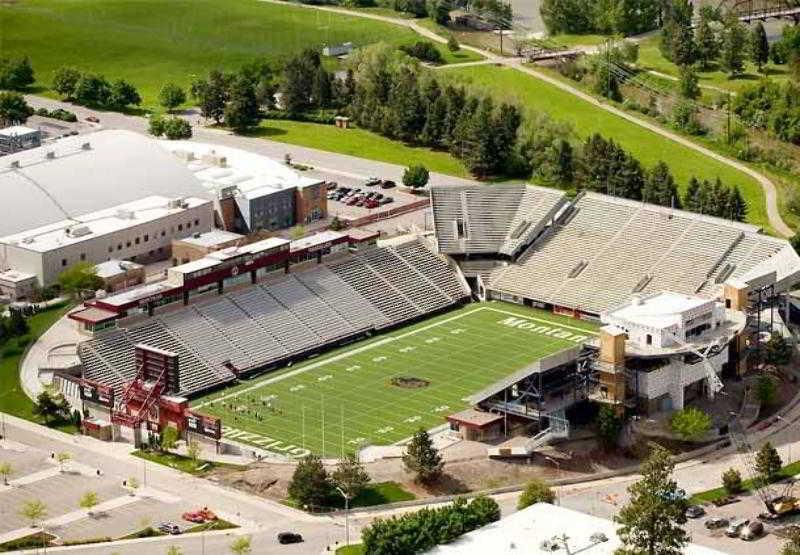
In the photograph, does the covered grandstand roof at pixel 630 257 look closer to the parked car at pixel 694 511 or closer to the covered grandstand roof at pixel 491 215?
the covered grandstand roof at pixel 491 215

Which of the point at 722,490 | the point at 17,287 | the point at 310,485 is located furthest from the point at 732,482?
the point at 17,287

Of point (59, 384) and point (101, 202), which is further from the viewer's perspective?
point (101, 202)

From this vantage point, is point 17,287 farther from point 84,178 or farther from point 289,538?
point 289,538

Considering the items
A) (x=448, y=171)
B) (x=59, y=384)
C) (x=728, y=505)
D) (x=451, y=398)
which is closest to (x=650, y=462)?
(x=728, y=505)

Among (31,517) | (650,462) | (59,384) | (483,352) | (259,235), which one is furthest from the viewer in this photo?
(259,235)

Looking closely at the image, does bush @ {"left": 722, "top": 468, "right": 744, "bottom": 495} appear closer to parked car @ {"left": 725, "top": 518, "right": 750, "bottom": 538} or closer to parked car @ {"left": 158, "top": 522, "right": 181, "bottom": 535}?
parked car @ {"left": 725, "top": 518, "right": 750, "bottom": 538}

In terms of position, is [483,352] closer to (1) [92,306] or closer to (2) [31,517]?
(1) [92,306]
